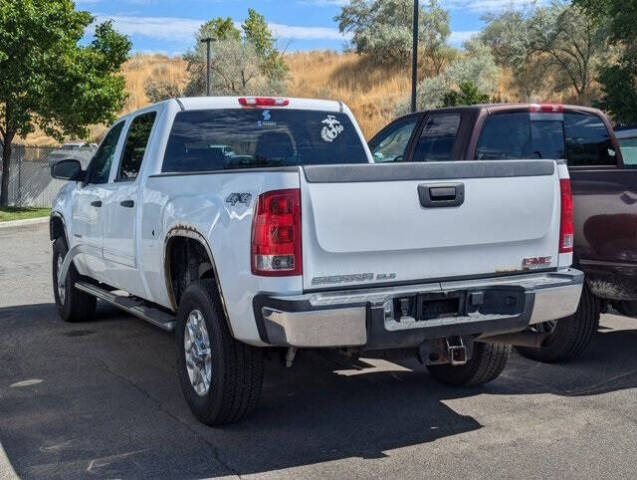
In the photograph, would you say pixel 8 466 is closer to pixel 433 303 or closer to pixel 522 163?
pixel 433 303

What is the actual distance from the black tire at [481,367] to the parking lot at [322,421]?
3.5 inches

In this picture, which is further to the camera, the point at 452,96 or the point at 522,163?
the point at 452,96

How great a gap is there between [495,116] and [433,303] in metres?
3.20

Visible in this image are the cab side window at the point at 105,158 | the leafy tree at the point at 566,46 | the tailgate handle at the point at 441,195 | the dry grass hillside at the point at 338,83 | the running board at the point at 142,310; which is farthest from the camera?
the dry grass hillside at the point at 338,83

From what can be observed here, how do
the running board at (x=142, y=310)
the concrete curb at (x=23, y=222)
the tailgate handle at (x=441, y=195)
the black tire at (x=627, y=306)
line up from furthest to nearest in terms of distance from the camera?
1. the concrete curb at (x=23, y=222)
2. the black tire at (x=627, y=306)
3. the running board at (x=142, y=310)
4. the tailgate handle at (x=441, y=195)

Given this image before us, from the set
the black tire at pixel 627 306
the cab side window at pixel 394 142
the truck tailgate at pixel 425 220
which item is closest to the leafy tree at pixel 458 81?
the cab side window at pixel 394 142

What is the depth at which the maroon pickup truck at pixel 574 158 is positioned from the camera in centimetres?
606

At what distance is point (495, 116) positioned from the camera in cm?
741

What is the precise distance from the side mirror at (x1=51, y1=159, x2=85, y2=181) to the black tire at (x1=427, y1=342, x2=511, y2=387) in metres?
3.92

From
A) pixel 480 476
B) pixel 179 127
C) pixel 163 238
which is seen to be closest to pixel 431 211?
pixel 480 476

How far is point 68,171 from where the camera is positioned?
7.77 metres

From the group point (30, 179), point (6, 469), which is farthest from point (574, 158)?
point (30, 179)

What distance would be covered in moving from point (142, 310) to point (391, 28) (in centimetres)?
6117

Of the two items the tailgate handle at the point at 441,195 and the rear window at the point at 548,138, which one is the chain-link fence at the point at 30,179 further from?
the tailgate handle at the point at 441,195
